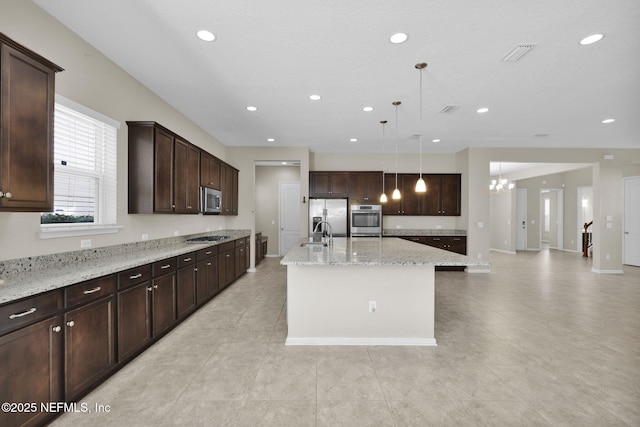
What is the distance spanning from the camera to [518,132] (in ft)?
17.8

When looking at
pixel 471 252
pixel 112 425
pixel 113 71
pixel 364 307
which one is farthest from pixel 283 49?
pixel 471 252

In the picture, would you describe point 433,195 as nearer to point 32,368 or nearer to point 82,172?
point 82,172

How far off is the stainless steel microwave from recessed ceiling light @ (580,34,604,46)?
4740 millimetres

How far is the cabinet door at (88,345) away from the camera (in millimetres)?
1907

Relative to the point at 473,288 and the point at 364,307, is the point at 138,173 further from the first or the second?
the point at 473,288

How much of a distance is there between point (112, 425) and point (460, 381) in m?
2.46

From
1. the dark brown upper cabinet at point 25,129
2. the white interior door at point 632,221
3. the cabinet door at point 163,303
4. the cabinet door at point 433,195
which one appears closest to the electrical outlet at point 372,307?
the cabinet door at point 163,303

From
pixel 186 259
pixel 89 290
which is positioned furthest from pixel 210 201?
pixel 89 290

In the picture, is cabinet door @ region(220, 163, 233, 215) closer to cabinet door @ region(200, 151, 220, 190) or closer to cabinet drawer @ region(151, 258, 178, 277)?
cabinet door @ region(200, 151, 220, 190)

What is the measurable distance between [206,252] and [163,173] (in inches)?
51.5

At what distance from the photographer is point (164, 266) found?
10.1ft

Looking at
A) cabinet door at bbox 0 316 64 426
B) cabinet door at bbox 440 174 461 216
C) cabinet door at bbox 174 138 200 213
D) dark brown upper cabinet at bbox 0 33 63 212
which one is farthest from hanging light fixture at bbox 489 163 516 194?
cabinet door at bbox 0 316 64 426

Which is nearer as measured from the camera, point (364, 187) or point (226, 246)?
point (226, 246)

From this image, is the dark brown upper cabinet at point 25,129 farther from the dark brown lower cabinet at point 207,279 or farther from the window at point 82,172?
the dark brown lower cabinet at point 207,279
